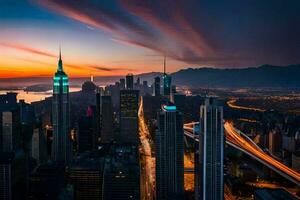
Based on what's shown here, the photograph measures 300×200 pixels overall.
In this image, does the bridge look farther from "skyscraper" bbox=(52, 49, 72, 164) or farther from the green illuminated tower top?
the green illuminated tower top

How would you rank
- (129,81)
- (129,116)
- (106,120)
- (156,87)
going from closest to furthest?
1. (106,120)
2. (129,116)
3. (156,87)
4. (129,81)

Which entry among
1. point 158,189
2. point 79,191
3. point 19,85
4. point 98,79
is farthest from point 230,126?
point 98,79

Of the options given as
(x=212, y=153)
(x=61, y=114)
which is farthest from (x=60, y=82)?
(x=212, y=153)

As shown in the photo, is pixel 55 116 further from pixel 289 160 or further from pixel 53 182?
pixel 289 160

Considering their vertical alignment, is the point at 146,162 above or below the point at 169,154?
below

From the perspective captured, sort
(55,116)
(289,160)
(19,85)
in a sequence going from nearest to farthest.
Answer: (19,85), (289,160), (55,116)

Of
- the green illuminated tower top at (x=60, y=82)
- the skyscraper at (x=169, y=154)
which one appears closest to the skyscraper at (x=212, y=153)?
the skyscraper at (x=169, y=154)

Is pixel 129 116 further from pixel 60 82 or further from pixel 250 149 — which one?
pixel 250 149
